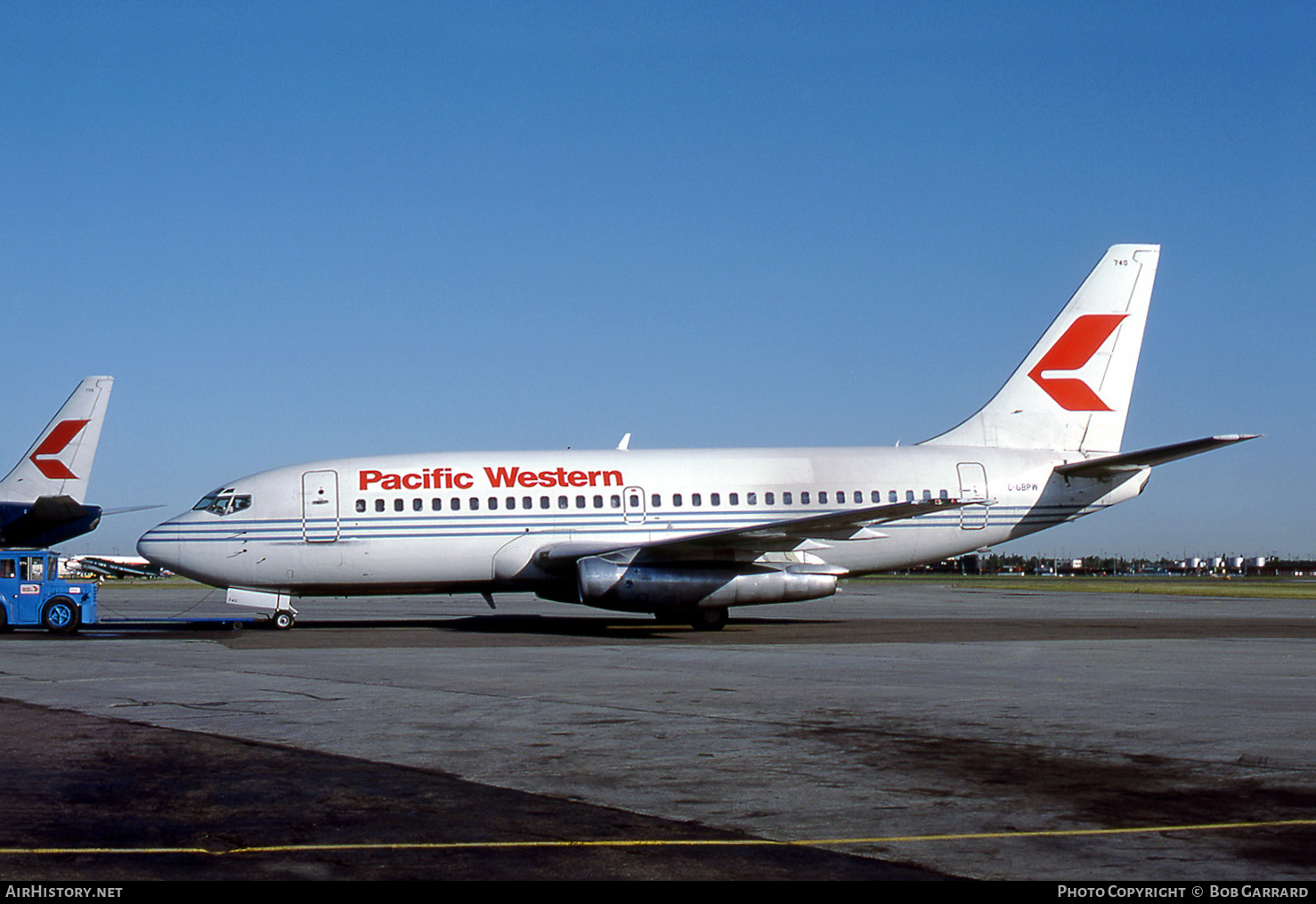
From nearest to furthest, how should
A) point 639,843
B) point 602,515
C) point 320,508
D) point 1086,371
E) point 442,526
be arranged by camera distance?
point 639,843 < point 442,526 < point 320,508 < point 602,515 < point 1086,371

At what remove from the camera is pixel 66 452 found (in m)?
38.1

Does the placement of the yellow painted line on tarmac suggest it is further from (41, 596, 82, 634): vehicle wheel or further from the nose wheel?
(41, 596, 82, 634): vehicle wheel

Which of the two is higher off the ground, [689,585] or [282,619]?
[689,585]

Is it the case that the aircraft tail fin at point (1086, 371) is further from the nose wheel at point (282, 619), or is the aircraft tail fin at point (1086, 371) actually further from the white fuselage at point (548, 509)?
the nose wheel at point (282, 619)

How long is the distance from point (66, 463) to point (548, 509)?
62.6 feet

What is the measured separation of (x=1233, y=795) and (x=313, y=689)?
9951 millimetres

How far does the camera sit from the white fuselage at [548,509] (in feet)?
88.1

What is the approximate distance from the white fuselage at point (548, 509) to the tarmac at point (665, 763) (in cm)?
705

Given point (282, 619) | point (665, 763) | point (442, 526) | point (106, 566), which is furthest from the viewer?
point (106, 566)

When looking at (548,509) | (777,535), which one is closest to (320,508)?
(548,509)

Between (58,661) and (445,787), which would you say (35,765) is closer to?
(445,787)

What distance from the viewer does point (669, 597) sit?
2486cm

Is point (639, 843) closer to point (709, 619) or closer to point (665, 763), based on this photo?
point (665, 763)

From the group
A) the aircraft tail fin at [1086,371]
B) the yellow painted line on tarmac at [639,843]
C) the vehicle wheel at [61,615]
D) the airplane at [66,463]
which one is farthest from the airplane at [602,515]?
the yellow painted line on tarmac at [639,843]
